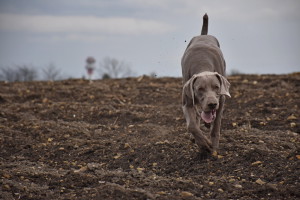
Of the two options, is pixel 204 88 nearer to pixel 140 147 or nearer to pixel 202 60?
pixel 202 60

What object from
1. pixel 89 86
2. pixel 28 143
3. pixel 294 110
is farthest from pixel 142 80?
pixel 28 143

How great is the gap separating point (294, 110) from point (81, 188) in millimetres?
5101

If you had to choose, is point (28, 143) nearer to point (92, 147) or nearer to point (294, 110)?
point (92, 147)

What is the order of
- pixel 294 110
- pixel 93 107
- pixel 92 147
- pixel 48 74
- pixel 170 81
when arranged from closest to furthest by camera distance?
pixel 92 147, pixel 294 110, pixel 93 107, pixel 170 81, pixel 48 74

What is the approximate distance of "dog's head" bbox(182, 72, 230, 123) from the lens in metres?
6.05

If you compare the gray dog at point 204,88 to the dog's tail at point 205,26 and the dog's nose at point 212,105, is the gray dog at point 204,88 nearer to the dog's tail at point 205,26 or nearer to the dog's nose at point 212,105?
the dog's nose at point 212,105

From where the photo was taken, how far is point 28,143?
7.86 metres

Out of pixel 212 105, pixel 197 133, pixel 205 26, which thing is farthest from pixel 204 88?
pixel 205 26

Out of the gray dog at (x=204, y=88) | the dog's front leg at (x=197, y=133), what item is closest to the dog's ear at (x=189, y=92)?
the gray dog at (x=204, y=88)

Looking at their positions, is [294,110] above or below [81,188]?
above

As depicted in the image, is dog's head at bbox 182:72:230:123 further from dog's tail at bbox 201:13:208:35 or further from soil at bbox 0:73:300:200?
dog's tail at bbox 201:13:208:35

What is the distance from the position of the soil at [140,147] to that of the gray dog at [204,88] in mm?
325

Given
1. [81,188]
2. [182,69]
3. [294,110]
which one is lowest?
[81,188]

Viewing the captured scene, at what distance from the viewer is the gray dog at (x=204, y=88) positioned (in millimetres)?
6184
